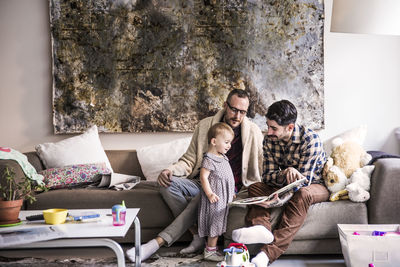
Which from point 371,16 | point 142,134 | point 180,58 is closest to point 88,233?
point 371,16

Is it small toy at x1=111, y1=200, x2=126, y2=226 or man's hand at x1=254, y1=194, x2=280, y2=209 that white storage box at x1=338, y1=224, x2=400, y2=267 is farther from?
small toy at x1=111, y1=200, x2=126, y2=226

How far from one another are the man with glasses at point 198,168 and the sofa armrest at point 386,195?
0.80m

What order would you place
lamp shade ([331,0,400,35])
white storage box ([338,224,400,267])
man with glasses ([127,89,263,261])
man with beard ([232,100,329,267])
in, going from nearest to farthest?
lamp shade ([331,0,400,35]) < white storage box ([338,224,400,267]) < man with beard ([232,100,329,267]) < man with glasses ([127,89,263,261])

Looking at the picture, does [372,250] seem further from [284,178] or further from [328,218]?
[284,178]

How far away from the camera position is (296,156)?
2.71 m

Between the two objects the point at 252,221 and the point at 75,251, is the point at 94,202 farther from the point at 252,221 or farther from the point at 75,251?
the point at 252,221

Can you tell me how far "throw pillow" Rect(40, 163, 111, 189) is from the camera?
3.06 meters

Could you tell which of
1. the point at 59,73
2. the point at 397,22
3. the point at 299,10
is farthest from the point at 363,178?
the point at 59,73

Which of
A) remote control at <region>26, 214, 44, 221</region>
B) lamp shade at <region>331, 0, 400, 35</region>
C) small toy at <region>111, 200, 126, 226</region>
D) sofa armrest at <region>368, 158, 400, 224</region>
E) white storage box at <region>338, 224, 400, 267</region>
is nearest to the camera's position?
lamp shade at <region>331, 0, 400, 35</region>

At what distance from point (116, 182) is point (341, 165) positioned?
5.05ft

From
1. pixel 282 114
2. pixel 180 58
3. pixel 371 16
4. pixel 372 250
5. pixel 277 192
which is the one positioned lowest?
pixel 372 250

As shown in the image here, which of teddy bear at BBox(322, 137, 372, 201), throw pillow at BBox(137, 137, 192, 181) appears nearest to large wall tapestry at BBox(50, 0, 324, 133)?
throw pillow at BBox(137, 137, 192, 181)

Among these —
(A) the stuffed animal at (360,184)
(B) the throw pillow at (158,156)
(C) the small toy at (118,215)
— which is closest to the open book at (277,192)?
(A) the stuffed animal at (360,184)

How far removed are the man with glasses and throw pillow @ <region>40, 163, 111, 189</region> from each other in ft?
1.83
